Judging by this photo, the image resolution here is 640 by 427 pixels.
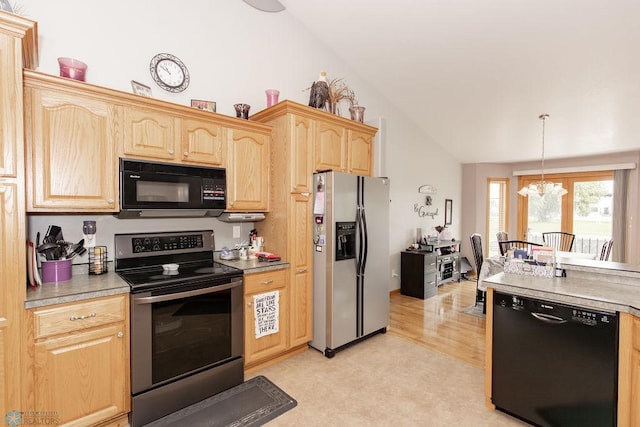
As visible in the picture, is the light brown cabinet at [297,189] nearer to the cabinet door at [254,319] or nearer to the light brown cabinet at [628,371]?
the cabinet door at [254,319]

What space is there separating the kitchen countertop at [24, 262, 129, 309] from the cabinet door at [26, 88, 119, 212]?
0.48 metres

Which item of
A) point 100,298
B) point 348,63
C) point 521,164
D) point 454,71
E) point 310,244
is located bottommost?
point 100,298

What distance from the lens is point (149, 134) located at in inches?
88.4

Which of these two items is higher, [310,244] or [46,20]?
[46,20]

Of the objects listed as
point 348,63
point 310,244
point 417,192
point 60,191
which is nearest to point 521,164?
point 417,192

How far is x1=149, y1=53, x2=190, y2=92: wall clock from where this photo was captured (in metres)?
2.60

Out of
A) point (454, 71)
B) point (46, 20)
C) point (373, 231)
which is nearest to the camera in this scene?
point (46, 20)

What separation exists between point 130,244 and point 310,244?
1520 mm

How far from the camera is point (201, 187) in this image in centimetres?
250

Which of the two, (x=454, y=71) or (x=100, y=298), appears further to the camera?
(x=454, y=71)

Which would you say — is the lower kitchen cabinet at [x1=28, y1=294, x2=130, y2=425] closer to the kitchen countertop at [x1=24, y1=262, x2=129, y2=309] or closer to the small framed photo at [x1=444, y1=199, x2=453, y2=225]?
the kitchen countertop at [x1=24, y1=262, x2=129, y2=309]

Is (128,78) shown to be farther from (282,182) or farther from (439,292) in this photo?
(439,292)

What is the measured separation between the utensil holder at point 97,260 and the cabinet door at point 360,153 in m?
2.34

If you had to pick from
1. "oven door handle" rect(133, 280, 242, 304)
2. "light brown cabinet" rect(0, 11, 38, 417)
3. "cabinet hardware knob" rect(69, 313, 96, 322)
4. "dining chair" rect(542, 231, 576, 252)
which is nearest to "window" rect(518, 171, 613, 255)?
"dining chair" rect(542, 231, 576, 252)
